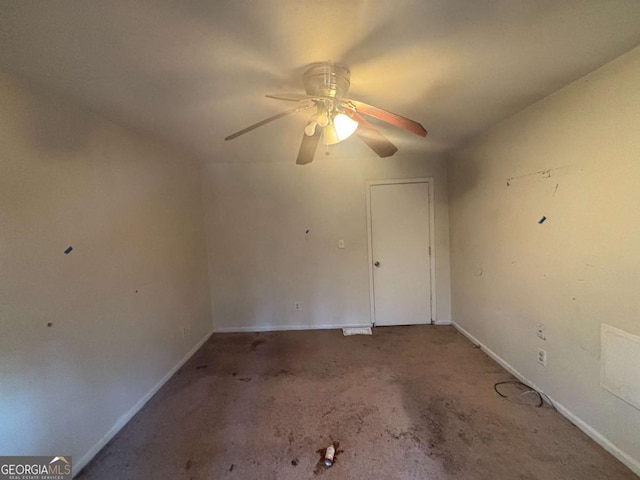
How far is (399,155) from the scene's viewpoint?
11.7 feet

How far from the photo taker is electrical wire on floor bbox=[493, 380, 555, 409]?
2.08 metres

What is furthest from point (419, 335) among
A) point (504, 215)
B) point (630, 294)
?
point (630, 294)

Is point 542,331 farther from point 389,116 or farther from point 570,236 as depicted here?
point 389,116

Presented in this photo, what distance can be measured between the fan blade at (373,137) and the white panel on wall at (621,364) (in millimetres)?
1711

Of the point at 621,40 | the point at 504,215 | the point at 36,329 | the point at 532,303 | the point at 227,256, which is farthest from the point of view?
the point at 227,256

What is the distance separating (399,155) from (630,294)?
8.43 feet

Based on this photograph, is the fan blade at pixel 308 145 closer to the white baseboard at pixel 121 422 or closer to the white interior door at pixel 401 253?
the white interior door at pixel 401 253

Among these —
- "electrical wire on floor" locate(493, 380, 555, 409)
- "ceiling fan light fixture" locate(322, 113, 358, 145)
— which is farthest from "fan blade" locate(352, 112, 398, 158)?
"electrical wire on floor" locate(493, 380, 555, 409)

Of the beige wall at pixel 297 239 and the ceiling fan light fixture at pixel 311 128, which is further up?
the ceiling fan light fixture at pixel 311 128

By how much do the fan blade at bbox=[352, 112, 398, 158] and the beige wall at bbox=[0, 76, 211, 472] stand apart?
5.80 ft

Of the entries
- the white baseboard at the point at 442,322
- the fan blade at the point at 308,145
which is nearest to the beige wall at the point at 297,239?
the white baseboard at the point at 442,322

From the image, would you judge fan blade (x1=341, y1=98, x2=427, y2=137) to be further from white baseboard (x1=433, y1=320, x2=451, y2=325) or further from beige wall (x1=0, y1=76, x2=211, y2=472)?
white baseboard (x1=433, y1=320, x2=451, y2=325)

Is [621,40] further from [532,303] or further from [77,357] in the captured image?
[77,357]

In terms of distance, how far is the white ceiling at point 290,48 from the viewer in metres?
1.05
